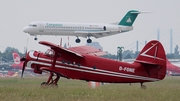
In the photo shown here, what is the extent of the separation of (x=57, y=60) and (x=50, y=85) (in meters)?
1.08

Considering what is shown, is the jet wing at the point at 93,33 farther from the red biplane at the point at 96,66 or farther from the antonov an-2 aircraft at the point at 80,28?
the red biplane at the point at 96,66

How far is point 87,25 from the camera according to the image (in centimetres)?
7238

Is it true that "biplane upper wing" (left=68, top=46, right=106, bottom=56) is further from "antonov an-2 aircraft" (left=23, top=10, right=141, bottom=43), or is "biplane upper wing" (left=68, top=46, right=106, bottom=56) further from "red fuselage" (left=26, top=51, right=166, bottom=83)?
"antonov an-2 aircraft" (left=23, top=10, right=141, bottom=43)

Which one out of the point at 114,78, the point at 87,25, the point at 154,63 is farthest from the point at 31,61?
the point at 87,25

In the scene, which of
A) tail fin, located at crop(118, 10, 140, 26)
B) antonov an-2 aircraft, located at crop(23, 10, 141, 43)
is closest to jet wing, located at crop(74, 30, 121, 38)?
antonov an-2 aircraft, located at crop(23, 10, 141, 43)

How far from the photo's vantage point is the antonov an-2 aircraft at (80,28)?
68000 millimetres

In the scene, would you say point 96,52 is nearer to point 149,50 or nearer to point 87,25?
point 149,50

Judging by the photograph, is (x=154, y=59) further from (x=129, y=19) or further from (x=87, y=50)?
(x=129, y=19)

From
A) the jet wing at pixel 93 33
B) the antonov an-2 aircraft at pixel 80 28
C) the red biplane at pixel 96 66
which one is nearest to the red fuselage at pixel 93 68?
the red biplane at pixel 96 66

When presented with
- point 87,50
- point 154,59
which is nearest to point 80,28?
point 87,50

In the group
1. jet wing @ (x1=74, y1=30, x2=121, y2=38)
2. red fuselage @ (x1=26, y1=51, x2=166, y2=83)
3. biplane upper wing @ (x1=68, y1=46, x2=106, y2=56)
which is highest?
jet wing @ (x1=74, y1=30, x2=121, y2=38)

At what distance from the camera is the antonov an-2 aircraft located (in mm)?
68000

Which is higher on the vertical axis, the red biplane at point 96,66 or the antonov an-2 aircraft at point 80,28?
the antonov an-2 aircraft at point 80,28

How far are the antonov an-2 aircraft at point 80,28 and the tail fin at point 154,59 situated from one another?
147 feet
